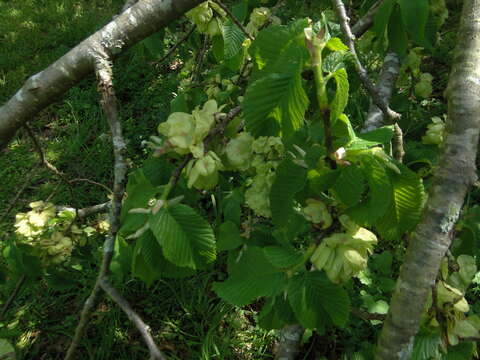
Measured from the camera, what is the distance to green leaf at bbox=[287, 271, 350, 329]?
0.72 metres

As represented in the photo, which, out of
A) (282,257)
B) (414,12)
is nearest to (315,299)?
(282,257)

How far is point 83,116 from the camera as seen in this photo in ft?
10.7

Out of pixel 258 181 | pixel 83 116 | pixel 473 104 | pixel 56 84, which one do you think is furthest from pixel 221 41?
pixel 83 116

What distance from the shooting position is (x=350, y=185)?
0.61 meters

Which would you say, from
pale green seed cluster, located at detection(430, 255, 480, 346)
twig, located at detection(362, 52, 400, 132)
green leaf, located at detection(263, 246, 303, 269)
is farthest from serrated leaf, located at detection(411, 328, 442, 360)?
twig, located at detection(362, 52, 400, 132)

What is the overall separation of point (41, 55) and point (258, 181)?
371cm

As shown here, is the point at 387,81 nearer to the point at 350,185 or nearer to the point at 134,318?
the point at 350,185

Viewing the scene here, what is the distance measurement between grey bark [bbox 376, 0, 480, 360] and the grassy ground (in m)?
1.02

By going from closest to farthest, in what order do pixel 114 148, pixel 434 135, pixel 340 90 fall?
1. pixel 340 90
2. pixel 114 148
3. pixel 434 135

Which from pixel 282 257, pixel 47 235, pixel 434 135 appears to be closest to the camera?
pixel 282 257

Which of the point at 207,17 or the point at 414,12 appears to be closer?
the point at 414,12

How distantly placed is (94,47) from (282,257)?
64cm

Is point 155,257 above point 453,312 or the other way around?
above

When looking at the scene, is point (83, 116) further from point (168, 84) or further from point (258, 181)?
point (258, 181)
